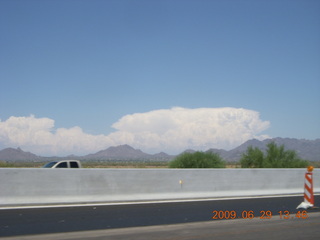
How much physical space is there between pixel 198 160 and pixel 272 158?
20.0 ft

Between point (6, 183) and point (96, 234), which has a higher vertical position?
point (6, 183)

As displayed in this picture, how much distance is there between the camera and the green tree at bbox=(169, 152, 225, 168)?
99.9ft

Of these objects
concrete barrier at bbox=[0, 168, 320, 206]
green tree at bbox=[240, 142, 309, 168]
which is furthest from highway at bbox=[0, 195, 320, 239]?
green tree at bbox=[240, 142, 309, 168]

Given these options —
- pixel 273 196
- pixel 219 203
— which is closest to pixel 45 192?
pixel 219 203

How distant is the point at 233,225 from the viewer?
1232 centimetres

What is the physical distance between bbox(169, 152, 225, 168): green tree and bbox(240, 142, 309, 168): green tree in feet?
9.50

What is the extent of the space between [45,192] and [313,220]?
869 centimetres

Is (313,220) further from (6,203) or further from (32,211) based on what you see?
(6,203)
